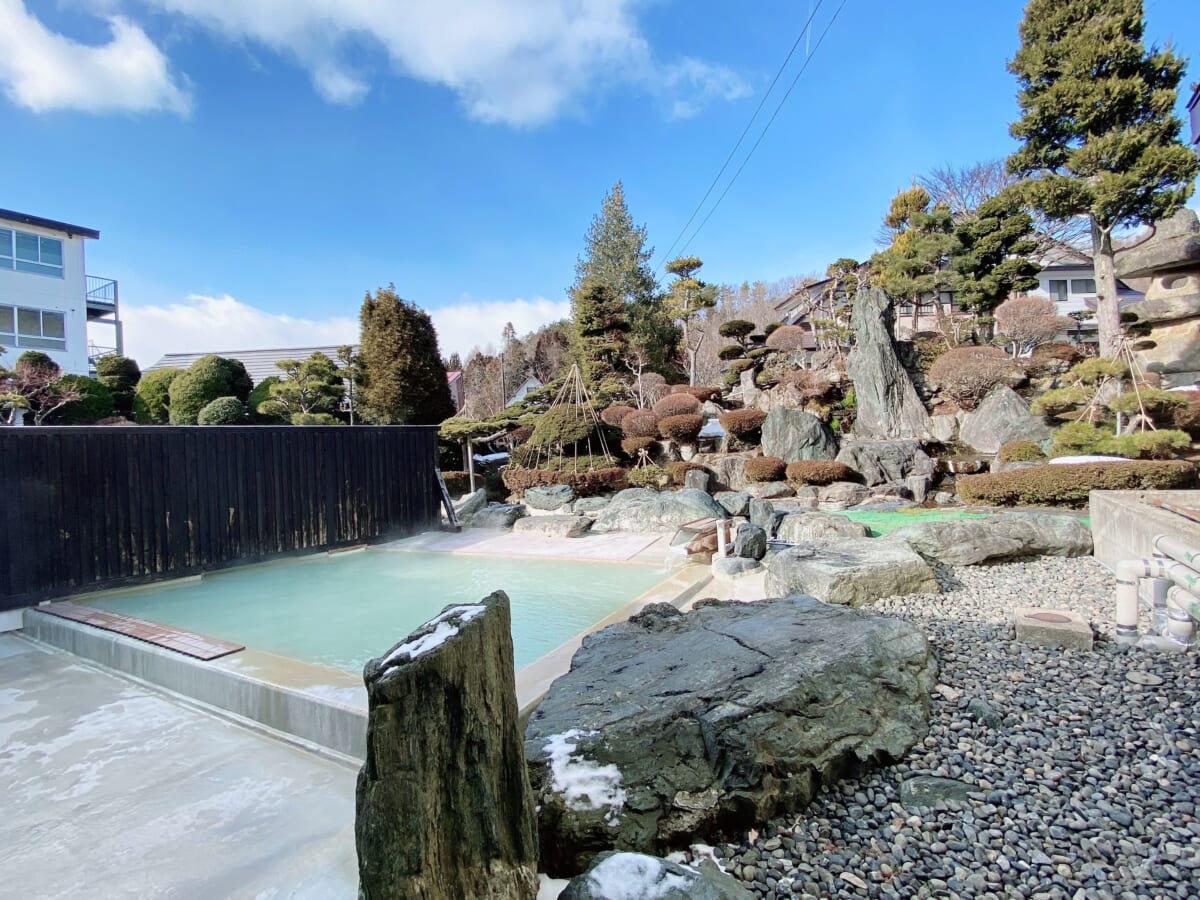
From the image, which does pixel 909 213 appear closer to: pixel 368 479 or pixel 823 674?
pixel 368 479

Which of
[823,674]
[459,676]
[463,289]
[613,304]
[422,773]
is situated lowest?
[823,674]

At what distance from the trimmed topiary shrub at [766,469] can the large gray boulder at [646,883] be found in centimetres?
965

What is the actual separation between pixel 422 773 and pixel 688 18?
9794 millimetres

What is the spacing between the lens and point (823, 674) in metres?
2.15

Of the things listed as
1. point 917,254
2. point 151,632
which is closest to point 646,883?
point 151,632

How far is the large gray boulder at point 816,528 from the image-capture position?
5820 mm

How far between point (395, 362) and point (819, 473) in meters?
9.09

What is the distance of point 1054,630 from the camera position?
8.93 ft

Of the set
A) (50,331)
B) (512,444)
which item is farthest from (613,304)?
(50,331)

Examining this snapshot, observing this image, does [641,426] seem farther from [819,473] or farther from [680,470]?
[819,473]

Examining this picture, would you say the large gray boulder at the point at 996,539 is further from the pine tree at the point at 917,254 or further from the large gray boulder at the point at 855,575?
the pine tree at the point at 917,254

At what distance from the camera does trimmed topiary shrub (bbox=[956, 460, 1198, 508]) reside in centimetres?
693

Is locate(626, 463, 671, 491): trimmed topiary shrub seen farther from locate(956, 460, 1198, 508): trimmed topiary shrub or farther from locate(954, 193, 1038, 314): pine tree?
locate(954, 193, 1038, 314): pine tree

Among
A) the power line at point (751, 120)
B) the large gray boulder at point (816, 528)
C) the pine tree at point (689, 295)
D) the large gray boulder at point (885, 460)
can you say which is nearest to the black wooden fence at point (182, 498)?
the large gray boulder at point (816, 528)
